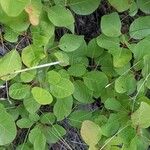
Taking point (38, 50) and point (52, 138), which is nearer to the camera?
point (38, 50)

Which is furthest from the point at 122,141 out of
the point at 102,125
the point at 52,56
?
the point at 52,56

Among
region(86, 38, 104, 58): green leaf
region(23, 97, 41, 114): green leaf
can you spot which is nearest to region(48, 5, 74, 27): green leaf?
region(86, 38, 104, 58): green leaf

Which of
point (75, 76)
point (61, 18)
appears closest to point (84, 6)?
point (61, 18)

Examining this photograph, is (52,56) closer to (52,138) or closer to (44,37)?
(44,37)

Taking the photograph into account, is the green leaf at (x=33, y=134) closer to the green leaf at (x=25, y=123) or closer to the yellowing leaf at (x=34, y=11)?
the green leaf at (x=25, y=123)

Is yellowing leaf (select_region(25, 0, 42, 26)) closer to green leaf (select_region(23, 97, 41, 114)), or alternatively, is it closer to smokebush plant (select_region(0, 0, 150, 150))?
smokebush plant (select_region(0, 0, 150, 150))

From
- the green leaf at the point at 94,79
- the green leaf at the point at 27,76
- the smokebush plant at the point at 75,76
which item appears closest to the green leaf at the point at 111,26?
the smokebush plant at the point at 75,76

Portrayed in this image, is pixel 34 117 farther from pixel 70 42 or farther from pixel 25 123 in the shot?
pixel 70 42
